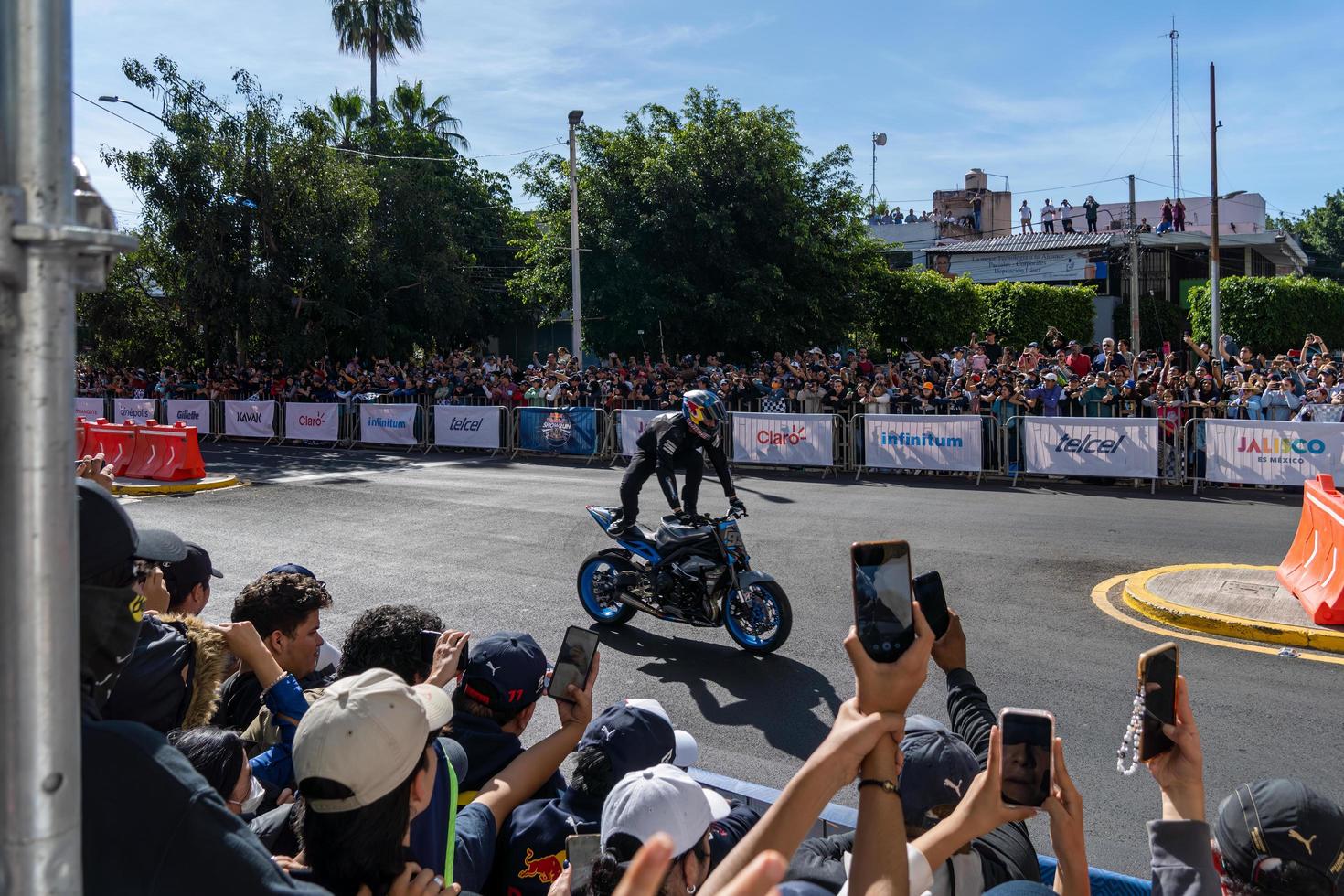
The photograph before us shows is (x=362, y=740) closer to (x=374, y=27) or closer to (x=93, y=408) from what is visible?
(x=93, y=408)

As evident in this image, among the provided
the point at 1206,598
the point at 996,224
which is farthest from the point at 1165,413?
the point at 996,224

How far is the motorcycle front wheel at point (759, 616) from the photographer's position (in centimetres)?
782

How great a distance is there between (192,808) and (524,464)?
1886cm

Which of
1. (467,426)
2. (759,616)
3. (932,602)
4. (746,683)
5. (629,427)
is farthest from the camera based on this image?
(467,426)

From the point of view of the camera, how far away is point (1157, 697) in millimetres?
2426

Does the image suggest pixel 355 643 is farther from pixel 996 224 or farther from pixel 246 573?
pixel 996 224

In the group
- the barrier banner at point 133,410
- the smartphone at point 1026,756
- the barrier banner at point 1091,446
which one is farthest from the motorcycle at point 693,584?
the barrier banner at point 133,410

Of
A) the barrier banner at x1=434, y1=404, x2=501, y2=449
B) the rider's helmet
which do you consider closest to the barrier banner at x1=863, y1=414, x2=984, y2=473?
the barrier banner at x1=434, y1=404, x2=501, y2=449

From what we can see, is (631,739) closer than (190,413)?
Yes

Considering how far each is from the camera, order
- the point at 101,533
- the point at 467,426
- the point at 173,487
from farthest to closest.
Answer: the point at 467,426 < the point at 173,487 < the point at 101,533

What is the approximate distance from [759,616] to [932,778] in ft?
17.4

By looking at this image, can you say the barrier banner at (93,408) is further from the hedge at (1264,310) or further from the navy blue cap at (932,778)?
the hedge at (1264,310)

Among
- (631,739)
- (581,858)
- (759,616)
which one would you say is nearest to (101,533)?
(581,858)

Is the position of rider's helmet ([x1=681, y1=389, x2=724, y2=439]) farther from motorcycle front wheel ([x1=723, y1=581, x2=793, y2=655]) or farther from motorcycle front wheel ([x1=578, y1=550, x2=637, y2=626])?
motorcycle front wheel ([x1=723, y1=581, x2=793, y2=655])
